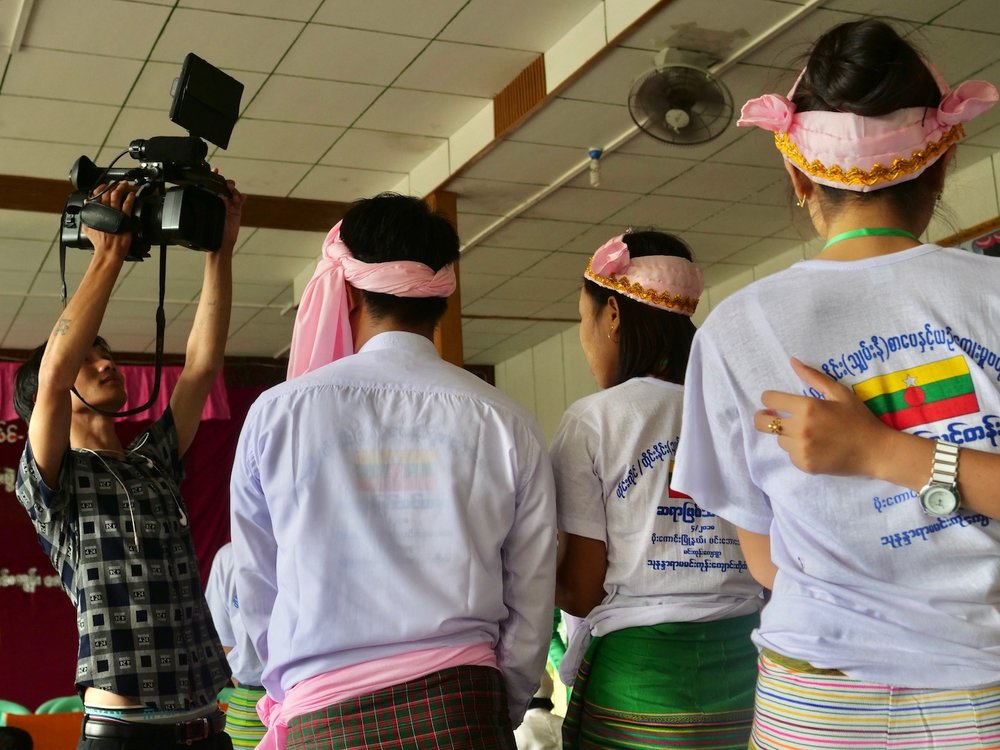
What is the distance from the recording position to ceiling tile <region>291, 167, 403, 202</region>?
19.1ft

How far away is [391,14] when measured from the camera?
428cm

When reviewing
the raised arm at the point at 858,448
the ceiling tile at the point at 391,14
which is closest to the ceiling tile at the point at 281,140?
the ceiling tile at the point at 391,14

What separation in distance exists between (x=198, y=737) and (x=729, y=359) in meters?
1.43

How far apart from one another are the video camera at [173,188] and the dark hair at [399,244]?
540 millimetres

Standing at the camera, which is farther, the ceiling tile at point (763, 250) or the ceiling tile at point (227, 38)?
the ceiling tile at point (763, 250)

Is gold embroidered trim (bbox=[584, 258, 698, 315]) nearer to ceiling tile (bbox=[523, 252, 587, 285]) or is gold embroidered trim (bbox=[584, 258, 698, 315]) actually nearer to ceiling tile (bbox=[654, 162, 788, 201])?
ceiling tile (bbox=[654, 162, 788, 201])

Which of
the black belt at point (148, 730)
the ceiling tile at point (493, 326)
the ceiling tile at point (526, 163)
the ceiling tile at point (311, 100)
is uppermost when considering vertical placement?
the ceiling tile at point (311, 100)

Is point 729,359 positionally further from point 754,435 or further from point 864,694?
point 864,694

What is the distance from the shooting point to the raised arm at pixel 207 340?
7.45 feet

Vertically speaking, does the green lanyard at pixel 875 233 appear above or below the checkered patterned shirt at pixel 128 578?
above

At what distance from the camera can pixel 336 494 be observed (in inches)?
57.7

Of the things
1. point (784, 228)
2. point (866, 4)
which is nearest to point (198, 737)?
point (866, 4)

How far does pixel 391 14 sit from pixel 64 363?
2.75 m

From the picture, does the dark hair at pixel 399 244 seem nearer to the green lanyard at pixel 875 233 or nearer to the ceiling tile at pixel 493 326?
the green lanyard at pixel 875 233
